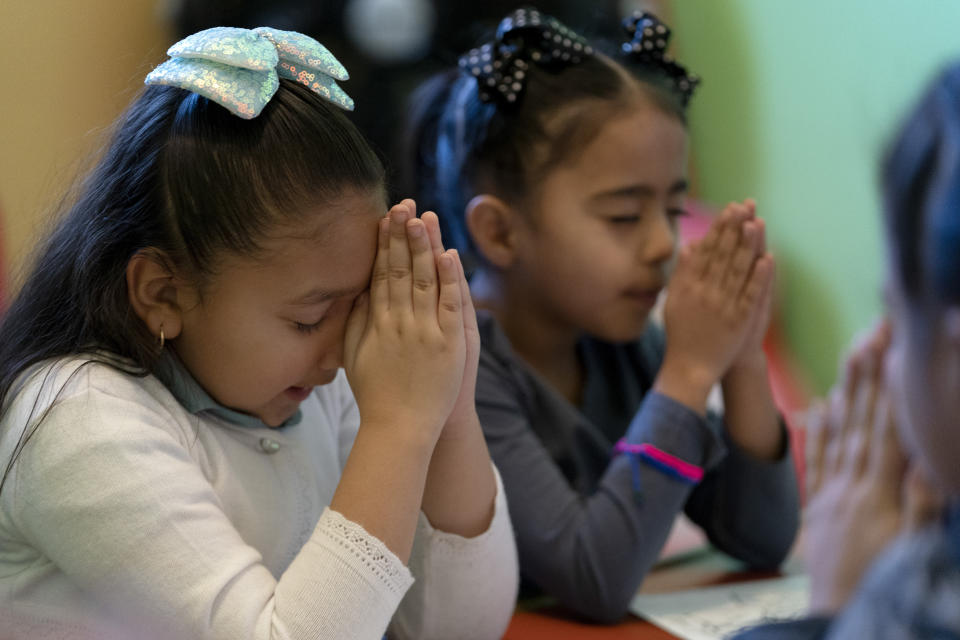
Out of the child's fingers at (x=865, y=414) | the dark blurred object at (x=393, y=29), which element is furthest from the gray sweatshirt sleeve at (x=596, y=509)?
the dark blurred object at (x=393, y=29)

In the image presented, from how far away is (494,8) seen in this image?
201 cm

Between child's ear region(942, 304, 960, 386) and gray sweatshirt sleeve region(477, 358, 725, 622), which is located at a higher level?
child's ear region(942, 304, 960, 386)

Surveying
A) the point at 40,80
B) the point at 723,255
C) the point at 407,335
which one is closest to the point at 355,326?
the point at 407,335

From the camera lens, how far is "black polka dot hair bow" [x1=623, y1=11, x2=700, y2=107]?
3.54 feet

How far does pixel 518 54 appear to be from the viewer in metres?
1.02

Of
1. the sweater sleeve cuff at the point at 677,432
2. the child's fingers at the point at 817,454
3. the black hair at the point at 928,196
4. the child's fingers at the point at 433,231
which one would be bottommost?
the sweater sleeve cuff at the point at 677,432

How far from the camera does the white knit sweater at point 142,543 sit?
0.60 metres

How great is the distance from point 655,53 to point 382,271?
51 centimetres

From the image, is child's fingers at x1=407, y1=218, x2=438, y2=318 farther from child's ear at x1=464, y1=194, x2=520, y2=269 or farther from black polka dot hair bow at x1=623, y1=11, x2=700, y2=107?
black polka dot hair bow at x1=623, y1=11, x2=700, y2=107

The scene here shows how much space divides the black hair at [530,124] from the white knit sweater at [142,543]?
45 cm

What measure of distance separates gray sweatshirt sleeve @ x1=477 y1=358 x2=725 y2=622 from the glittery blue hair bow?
0.34 meters

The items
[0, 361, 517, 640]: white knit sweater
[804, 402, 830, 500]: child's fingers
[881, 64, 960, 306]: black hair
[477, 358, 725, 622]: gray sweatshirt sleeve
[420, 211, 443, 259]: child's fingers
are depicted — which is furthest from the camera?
[477, 358, 725, 622]: gray sweatshirt sleeve

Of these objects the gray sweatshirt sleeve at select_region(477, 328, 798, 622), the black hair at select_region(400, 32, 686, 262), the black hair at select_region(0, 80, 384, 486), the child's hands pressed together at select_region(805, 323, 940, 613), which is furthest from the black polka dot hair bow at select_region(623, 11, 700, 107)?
the child's hands pressed together at select_region(805, 323, 940, 613)

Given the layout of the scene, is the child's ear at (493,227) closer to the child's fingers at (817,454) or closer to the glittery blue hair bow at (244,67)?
the glittery blue hair bow at (244,67)
